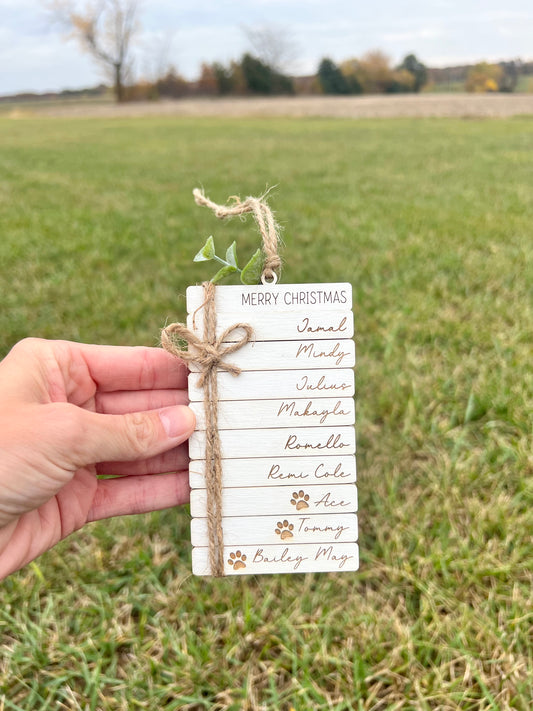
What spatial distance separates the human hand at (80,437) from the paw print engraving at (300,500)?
22cm

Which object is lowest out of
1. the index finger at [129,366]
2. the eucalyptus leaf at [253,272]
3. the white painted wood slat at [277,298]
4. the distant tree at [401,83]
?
the index finger at [129,366]

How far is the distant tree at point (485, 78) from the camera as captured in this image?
3459 cm

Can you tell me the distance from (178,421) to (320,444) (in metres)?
0.24

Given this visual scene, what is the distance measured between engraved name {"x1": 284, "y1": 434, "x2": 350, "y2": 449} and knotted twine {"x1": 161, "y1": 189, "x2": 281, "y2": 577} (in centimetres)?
12

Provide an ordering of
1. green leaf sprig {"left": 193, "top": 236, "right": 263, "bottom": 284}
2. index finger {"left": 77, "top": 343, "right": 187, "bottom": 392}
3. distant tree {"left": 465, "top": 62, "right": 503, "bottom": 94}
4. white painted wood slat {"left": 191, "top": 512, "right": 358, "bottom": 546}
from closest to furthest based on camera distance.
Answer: green leaf sprig {"left": 193, "top": 236, "right": 263, "bottom": 284} < white painted wood slat {"left": 191, "top": 512, "right": 358, "bottom": 546} < index finger {"left": 77, "top": 343, "right": 187, "bottom": 392} < distant tree {"left": 465, "top": 62, "right": 503, "bottom": 94}

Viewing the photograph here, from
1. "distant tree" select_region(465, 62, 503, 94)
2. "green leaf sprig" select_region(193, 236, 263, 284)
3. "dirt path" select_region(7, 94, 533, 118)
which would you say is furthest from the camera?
"distant tree" select_region(465, 62, 503, 94)

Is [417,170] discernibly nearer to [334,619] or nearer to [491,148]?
[491,148]

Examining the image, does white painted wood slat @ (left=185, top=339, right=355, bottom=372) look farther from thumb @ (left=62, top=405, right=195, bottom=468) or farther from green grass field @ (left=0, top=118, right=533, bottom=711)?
green grass field @ (left=0, top=118, right=533, bottom=711)

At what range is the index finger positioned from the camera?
113 cm

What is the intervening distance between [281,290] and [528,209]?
3932 millimetres

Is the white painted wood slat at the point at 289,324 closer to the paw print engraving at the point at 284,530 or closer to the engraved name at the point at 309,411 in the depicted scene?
the engraved name at the point at 309,411

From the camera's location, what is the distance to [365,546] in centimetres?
137

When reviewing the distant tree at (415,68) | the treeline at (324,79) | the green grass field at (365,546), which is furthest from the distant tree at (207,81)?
the green grass field at (365,546)

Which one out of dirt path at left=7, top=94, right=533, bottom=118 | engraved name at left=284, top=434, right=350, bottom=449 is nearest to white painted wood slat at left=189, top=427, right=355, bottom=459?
engraved name at left=284, top=434, right=350, bottom=449
